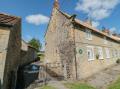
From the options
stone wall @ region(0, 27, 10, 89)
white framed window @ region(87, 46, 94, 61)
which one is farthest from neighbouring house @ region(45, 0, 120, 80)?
stone wall @ region(0, 27, 10, 89)

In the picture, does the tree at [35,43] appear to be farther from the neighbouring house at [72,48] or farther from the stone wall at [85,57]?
the stone wall at [85,57]

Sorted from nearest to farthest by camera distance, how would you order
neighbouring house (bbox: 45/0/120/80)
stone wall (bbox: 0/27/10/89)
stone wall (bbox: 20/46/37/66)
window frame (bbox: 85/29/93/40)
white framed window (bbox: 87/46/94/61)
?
stone wall (bbox: 0/27/10/89) → neighbouring house (bbox: 45/0/120/80) → white framed window (bbox: 87/46/94/61) → window frame (bbox: 85/29/93/40) → stone wall (bbox: 20/46/37/66)

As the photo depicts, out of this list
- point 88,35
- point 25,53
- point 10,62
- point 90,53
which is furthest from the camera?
point 25,53

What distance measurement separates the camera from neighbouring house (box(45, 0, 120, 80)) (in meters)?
19.2

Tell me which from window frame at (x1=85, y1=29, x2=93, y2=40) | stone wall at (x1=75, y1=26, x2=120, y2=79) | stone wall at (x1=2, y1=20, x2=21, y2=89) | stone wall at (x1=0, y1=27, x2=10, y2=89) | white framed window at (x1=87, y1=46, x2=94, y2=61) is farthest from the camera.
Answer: window frame at (x1=85, y1=29, x2=93, y2=40)

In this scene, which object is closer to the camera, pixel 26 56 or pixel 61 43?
pixel 61 43

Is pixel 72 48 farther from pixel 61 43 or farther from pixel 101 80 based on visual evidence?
pixel 101 80

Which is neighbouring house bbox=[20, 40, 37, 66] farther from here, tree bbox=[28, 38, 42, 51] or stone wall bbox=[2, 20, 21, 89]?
tree bbox=[28, 38, 42, 51]

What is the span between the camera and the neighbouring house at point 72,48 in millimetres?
19188

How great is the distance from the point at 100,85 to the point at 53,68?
8.32 m

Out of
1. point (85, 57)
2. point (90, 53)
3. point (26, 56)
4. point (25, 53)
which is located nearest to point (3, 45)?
point (85, 57)

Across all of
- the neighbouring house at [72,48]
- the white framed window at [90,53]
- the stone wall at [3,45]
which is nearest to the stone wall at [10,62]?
the stone wall at [3,45]

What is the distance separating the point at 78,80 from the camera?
18312 millimetres

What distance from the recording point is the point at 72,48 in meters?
19.2
